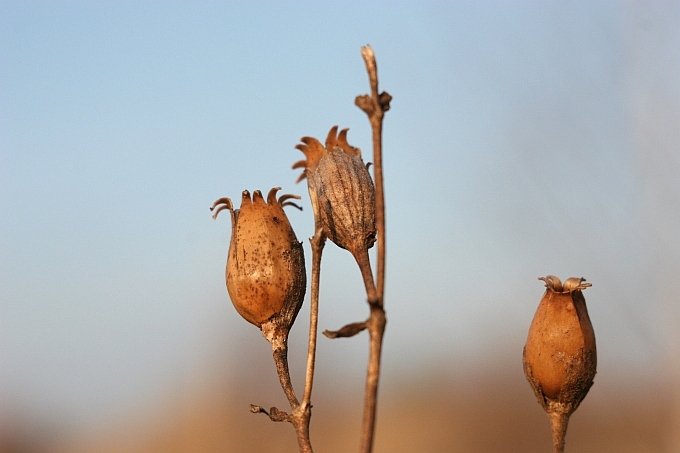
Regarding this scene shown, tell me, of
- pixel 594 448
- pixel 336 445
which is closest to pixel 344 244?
pixel 594 448

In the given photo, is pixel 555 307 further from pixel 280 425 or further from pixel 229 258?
pixel 280 425

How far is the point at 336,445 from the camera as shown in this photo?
964 cm

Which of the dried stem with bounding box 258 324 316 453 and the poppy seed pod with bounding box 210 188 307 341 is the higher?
the poppy seed pod with bounding box 210 188 307 341

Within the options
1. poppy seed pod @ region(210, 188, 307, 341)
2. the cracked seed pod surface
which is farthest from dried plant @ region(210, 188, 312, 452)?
the cracked seed pod surface

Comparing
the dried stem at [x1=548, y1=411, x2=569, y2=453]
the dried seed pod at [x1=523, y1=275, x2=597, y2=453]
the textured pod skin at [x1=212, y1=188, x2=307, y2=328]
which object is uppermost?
the textured pod skin at [x1=212, y1=188, x2=307, y2=328]

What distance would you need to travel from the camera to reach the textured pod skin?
1.45 metres

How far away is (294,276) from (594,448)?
7080mm

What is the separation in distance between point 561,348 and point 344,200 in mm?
499

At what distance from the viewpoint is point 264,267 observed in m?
1.44

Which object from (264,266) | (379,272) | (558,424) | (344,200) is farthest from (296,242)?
(558,424)

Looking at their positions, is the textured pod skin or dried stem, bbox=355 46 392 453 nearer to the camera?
dried stem, bbox=355 46 392 453

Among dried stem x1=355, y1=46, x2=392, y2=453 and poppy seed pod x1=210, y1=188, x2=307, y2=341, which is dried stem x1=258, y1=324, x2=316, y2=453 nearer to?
poppy seed pod x1=210, y1=188, x2=307, y2=341

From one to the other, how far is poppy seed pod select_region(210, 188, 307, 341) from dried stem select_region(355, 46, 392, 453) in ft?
1.12

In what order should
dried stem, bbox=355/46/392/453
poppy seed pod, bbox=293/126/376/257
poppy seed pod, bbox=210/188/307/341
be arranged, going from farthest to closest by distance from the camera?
1. poppy seed pod, bbox=210/188/307/341
2. poppy seed pod, bbox=293/126/376/257
3. dried stem, bbox=355/46/392/453
